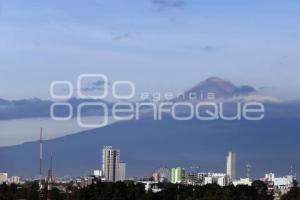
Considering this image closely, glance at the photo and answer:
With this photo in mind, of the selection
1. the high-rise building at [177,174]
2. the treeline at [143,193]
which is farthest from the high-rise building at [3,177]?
the high-rise building at [177,174]

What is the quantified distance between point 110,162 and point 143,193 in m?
33.4

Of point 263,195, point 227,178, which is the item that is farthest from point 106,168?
point 263,195

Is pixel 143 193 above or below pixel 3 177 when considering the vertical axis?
below

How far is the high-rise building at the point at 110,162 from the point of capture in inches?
3711

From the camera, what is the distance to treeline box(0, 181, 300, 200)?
59438mm

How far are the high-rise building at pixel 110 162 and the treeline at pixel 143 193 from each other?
26181 millimetres

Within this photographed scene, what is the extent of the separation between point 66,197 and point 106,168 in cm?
2894

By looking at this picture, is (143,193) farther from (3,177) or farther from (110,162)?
(110,162)

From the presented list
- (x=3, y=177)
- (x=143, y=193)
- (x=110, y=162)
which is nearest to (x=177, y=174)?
(x=110, y=162)

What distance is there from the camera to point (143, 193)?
63.3 m

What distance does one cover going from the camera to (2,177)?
265ft

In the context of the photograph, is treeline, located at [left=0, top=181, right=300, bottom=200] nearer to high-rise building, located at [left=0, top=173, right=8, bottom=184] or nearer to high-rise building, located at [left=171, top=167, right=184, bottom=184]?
high-rise building, located at [left=0, top=173, right=8, bottom=184]

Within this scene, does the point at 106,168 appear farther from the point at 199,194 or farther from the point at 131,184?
the point at 199,194

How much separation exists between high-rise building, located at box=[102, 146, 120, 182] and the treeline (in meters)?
26.2
